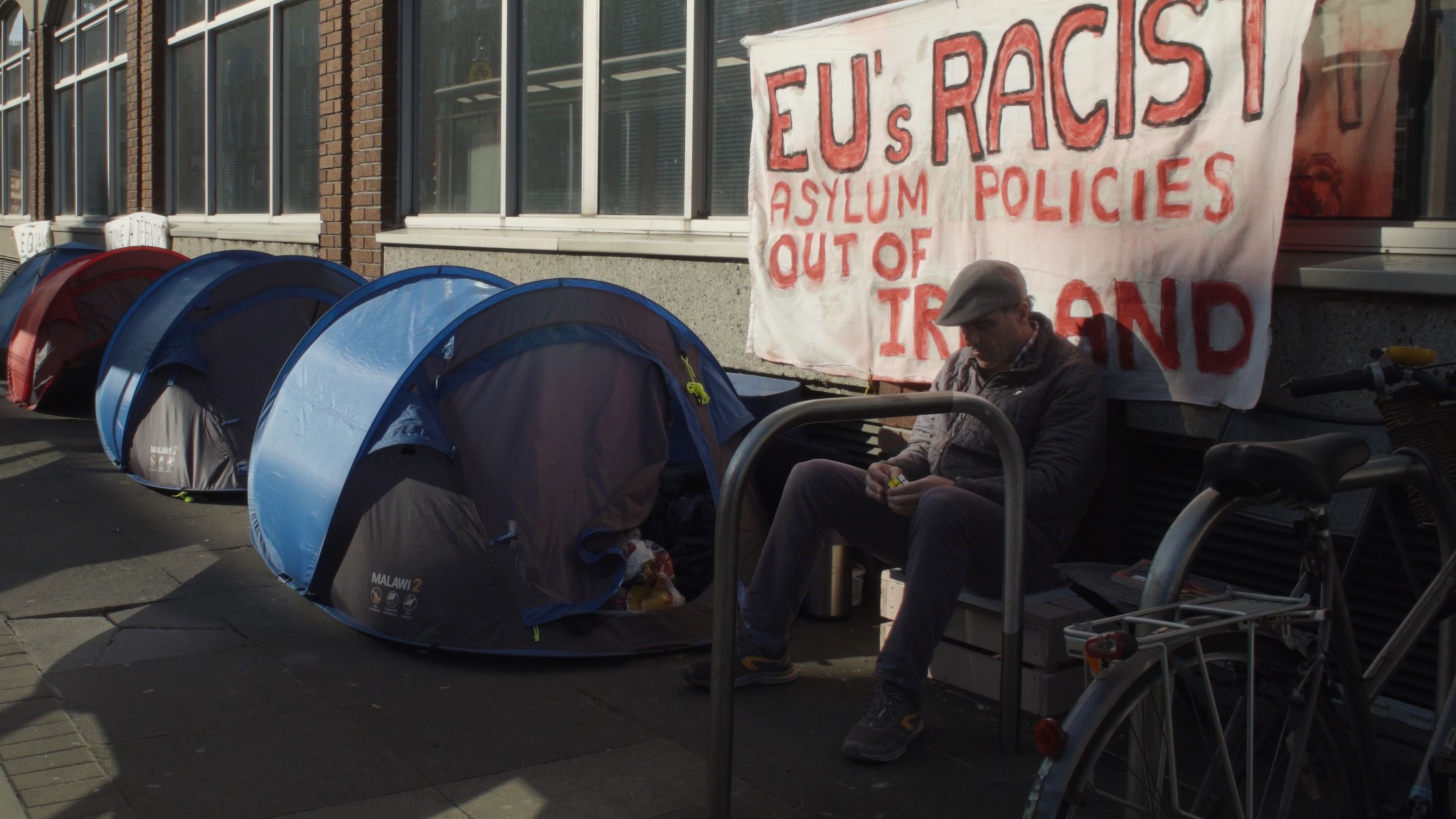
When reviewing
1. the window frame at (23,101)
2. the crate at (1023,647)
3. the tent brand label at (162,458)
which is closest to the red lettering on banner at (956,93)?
the crate at (1023,647)

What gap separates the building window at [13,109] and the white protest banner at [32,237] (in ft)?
3.99

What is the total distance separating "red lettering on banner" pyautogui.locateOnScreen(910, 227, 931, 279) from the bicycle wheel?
2638 millimetres

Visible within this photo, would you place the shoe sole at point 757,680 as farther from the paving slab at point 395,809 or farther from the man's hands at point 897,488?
the paving slab at point 395,809

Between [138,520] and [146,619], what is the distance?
1.93 m

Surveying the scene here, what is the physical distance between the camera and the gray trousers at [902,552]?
12.6ft

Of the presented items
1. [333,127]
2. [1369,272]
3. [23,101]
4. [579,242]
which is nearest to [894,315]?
[1369,272]

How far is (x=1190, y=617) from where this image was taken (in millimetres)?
2520

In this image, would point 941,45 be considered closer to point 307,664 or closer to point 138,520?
point 307,664

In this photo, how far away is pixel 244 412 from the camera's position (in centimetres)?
738

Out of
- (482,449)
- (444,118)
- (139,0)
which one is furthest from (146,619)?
(139,0)

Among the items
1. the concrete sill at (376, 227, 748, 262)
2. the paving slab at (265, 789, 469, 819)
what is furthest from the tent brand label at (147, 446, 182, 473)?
the paving slab at (265, 789, 469, 819)

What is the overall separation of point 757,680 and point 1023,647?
34.7 inches

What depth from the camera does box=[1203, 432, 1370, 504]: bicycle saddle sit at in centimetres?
246

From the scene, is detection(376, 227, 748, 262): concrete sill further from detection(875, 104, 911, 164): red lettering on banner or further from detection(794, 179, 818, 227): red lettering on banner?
detection(875, 104, 911, 164): red lettering on banner
